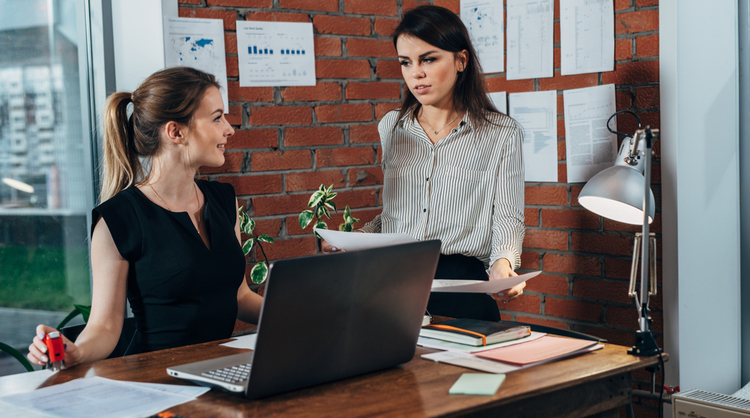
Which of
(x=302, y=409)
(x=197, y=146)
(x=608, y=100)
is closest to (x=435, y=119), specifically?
(x=608, y=100)

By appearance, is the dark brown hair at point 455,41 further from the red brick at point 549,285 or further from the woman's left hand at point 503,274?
the red brick at point 549,285

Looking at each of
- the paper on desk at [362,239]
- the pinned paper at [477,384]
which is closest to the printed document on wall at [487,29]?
the paper on desk at [362,239]

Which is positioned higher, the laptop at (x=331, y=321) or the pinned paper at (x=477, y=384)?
the laptop at (x=331, y=321)

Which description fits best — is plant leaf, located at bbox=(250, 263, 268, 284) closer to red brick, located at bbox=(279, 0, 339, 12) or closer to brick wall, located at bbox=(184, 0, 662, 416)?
brick wall, located at bbox=(184, 0, 662, 416)

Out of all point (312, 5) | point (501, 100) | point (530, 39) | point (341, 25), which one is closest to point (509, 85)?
point (501, 100)

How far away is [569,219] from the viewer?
2373 mm

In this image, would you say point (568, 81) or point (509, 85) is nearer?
point (568, 81)

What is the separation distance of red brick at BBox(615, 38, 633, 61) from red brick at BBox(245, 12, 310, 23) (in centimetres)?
113

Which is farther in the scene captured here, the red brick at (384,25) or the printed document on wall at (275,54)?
the red brick at (384,25)

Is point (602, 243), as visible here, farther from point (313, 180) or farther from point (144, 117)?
point (144, 117)

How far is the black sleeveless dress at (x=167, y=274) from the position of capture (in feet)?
5.14

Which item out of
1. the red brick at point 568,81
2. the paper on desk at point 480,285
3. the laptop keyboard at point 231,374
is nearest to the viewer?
the laptop keyboard at point 231,374

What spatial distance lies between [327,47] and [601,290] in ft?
4.48

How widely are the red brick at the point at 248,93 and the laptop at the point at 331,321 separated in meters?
1.34
